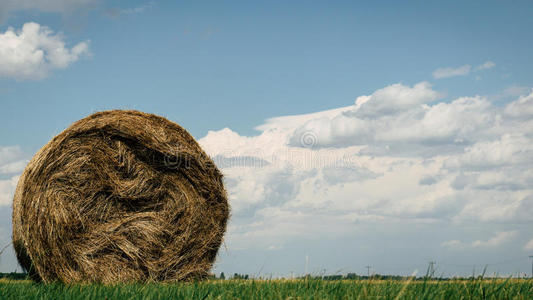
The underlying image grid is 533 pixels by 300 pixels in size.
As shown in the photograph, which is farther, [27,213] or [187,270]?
[187,270]

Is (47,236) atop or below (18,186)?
below

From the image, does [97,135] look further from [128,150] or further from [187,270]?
[187,270]

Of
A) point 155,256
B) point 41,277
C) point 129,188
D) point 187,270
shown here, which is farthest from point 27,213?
point 187,270

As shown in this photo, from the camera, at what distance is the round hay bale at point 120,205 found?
6324 millimetres

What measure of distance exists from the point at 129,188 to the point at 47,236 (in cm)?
125

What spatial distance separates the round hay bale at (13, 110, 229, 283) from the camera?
20.7 feet

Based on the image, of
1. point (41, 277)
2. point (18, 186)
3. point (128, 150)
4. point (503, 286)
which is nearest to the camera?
point (503, 286)

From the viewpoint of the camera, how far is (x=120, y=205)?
276 inches

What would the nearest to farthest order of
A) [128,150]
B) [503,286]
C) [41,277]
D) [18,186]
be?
[503,286] < [41,277] < [18,186] < [128,150]

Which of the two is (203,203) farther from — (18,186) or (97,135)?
(18,186)

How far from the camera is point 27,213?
6211mm

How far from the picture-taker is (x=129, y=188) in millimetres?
6980

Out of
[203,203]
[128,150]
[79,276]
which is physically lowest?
[79,276]

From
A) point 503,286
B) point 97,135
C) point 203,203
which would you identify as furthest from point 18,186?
point 503,286
